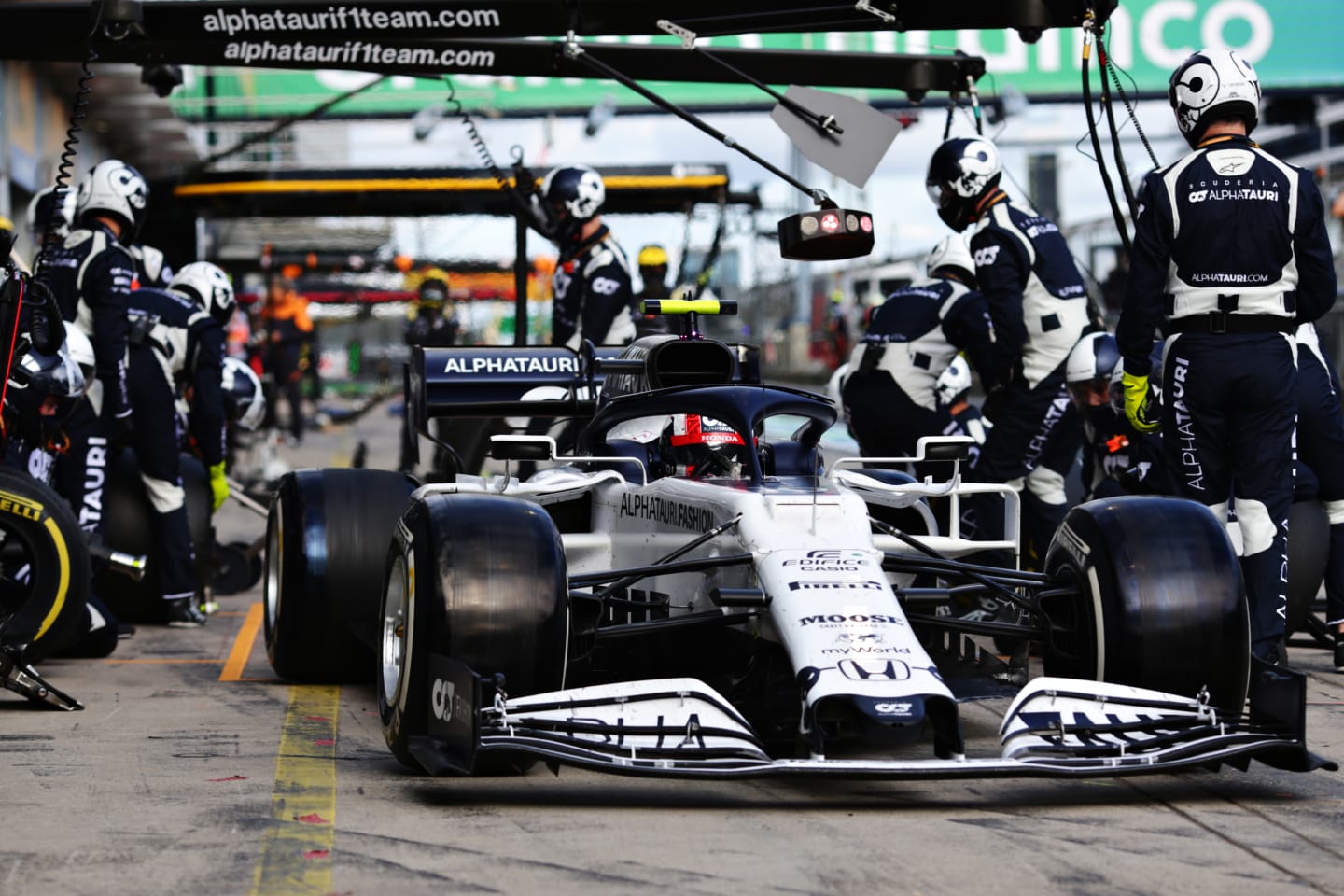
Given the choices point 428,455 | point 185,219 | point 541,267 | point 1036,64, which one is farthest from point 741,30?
point 1036,64

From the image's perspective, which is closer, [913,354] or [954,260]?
[913,354]

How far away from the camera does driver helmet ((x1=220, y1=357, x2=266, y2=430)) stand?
1050 centimetres

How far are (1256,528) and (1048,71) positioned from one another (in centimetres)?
2074

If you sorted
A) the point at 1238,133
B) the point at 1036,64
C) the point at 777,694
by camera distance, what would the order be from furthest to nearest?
the point at 1036,64 → the point at 1238,133 → the point at 777,694

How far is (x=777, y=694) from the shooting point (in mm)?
5426

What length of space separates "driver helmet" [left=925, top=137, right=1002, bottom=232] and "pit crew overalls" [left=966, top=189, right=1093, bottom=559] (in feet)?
0.23

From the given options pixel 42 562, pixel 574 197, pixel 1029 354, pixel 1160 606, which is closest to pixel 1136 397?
pixel 1160 606

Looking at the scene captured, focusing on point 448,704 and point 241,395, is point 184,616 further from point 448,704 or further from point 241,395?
point 448,704

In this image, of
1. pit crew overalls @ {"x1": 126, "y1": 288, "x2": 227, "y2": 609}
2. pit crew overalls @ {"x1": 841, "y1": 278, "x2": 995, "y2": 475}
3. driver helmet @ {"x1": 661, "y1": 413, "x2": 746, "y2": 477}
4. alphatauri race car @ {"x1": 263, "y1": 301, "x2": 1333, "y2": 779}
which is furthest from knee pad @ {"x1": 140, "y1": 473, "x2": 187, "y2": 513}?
driver helmet @ {"x1": 661, "y1": 413, "x2": 746, "y2": 477}

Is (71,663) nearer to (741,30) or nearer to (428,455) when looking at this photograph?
(741,30)

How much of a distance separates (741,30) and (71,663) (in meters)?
3.75

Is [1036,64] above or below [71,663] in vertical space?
above

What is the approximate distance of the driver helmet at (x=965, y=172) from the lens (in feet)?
29.4

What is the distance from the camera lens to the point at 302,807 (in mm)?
4953
